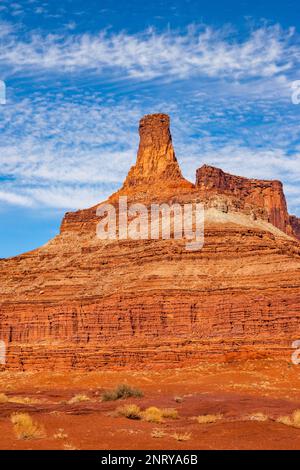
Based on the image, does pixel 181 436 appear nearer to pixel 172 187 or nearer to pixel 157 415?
pixel 157 415

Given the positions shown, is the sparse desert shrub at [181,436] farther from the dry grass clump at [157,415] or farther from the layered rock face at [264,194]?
the layered rock face at [264,194]

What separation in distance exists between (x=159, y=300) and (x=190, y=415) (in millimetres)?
33041

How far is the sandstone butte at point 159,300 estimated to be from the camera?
53.3m

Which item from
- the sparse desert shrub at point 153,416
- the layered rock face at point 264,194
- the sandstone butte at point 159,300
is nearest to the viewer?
the sparse desert shrub at point 153,416

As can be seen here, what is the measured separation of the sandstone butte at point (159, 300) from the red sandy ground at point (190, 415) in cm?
496

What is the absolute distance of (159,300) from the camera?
192ft

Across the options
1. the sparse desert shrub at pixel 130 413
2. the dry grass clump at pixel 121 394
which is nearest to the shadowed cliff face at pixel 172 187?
the dry grass clump at pixel 121 394

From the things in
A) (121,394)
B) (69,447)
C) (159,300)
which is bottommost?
(69,447)

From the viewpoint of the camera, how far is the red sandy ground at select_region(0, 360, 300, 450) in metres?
17.4

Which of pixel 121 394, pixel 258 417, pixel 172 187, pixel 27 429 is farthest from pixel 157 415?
pixel 172 187

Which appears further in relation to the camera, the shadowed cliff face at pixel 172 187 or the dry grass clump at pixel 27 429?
the shadowed cliff face at pixel 172 187

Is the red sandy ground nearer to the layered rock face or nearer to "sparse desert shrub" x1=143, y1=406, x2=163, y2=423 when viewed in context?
"sparse desert shrub" x1=143, y1=406, x2=163, y2=423

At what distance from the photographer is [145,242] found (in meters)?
71.1

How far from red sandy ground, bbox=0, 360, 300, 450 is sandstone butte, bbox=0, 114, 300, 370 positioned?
4.96 metres
